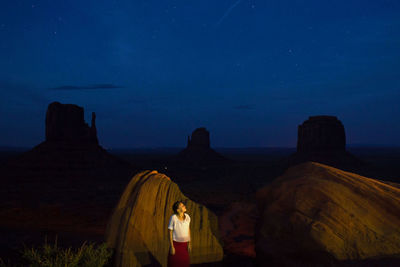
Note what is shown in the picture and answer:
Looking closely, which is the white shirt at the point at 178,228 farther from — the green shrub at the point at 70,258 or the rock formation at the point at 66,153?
the rock formation at the point at 66,153

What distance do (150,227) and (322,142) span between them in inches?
2261

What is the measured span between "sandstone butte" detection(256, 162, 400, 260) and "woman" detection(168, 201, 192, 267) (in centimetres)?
234

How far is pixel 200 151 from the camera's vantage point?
78.1 meters

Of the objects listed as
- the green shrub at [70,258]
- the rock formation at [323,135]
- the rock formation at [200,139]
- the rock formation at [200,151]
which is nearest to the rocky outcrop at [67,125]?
the rock formation at [200,151]

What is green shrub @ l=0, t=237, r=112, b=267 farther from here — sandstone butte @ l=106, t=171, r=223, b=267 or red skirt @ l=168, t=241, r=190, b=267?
red skirt @ l=168, t=241, r=190, b=267

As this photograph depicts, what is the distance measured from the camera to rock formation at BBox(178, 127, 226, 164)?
242 feet

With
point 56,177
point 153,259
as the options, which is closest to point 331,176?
point 153,259

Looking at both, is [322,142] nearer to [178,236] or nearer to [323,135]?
[323,135]

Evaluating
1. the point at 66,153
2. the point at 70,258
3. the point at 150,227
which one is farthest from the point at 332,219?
Result: the point at 66,153

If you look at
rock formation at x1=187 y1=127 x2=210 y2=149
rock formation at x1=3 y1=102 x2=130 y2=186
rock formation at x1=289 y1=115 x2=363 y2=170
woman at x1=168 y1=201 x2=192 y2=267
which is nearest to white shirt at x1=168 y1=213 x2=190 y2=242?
woman at x1=168 y1=201 x2=192 y2=267

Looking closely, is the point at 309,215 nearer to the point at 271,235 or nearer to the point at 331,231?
the point at 331,231

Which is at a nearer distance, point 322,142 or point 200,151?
point 322,142

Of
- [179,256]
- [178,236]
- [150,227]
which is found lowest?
[179,256]

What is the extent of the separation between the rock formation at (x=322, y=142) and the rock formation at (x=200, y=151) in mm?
25050
